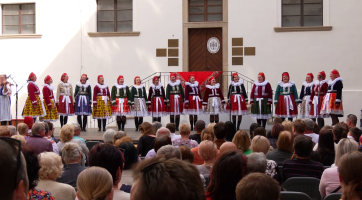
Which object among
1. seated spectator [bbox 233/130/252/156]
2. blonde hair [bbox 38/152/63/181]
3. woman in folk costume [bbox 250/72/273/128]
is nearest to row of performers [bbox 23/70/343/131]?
woman in folk costume [bbox 250/72/273/128]

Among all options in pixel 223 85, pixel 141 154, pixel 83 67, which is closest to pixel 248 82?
pixel 223 85

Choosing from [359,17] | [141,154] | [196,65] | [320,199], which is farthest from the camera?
[196,65]

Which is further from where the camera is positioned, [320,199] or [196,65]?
[196,65]

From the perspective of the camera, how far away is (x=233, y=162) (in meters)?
3.17

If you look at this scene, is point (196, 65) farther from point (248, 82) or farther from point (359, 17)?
point (359, 17)

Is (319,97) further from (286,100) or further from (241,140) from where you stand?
(241,140)

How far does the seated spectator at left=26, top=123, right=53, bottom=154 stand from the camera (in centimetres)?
569

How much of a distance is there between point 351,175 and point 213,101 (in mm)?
10299

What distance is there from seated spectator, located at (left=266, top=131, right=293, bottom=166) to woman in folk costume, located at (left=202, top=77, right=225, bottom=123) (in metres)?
7.78

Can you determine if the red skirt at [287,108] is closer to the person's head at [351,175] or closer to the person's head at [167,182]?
the person's head at [351,175]

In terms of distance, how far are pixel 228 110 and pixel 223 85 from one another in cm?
273

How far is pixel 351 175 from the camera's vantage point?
9.87 feet

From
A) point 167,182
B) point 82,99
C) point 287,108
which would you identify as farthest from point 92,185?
point 82,99

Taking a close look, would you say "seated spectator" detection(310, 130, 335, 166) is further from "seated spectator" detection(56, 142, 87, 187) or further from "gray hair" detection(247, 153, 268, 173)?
"seated spectator" detection(56, 142, 87, 187)
